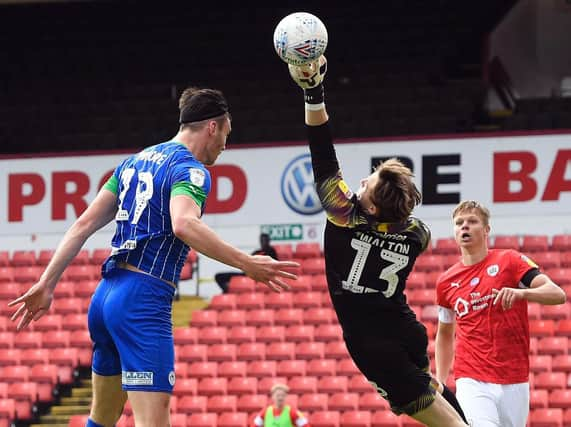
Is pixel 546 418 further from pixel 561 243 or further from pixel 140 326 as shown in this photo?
pixel 140 326

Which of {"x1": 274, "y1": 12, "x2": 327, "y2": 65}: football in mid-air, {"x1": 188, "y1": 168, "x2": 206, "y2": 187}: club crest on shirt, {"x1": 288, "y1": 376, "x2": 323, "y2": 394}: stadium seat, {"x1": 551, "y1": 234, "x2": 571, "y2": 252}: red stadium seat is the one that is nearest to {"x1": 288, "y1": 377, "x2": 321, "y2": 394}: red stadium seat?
{"x1": 288, "y1": 376, "x2": 323, "y2": 394}: stadium seat

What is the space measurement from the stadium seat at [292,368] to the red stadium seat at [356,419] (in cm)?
130

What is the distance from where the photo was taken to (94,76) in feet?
82.6

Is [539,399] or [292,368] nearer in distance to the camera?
[539,399]

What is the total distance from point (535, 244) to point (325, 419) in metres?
→ 5.12

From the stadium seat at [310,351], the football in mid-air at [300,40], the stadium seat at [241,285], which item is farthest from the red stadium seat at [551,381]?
the football in mid-air at [300,40]

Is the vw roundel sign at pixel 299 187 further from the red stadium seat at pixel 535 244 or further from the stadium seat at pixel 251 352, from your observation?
the stadium seat at pixel 251 352

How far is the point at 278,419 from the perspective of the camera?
504 inches

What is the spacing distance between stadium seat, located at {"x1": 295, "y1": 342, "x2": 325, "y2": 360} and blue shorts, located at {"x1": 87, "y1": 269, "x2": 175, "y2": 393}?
33.7ft

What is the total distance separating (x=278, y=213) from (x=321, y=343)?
463 centimetres

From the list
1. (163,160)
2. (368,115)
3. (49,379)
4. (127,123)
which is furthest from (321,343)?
(163,160)

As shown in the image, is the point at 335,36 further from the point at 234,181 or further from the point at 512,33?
the point at 234,181

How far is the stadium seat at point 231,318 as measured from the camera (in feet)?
54.1

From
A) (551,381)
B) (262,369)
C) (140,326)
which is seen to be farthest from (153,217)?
(262,369)
